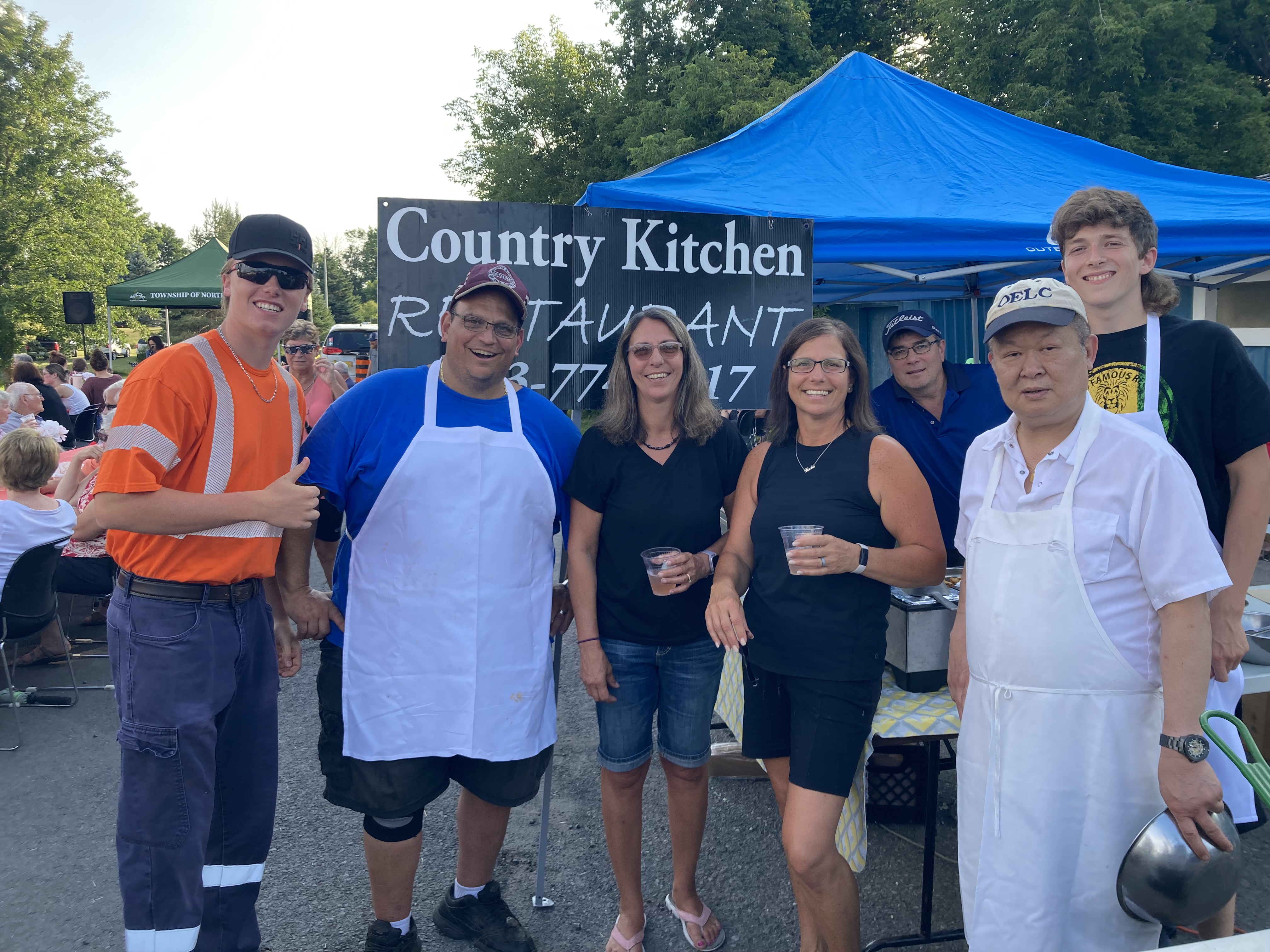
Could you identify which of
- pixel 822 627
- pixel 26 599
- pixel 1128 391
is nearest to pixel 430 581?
pixel 822 627

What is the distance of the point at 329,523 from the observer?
235 centimetres

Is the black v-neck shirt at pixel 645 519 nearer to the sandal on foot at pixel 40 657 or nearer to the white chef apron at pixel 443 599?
the white chef apron at pixel 443 599

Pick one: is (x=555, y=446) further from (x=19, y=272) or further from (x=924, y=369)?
(x=19, y=272)

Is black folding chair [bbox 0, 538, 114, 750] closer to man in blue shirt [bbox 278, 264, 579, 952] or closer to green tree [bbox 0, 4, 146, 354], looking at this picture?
man in blue shirt [bbox 278, 264, 579, 952]

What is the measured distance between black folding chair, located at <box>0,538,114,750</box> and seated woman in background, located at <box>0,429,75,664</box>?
0.12 ft

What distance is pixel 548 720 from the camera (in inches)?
95.9

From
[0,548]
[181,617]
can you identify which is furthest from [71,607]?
[181,617]

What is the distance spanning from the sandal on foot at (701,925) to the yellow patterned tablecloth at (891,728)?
1.75ft

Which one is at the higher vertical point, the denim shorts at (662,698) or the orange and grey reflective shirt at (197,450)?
the orange and grey reflective shirt at (197,450)

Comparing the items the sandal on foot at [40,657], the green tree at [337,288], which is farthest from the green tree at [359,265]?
the sandal on foot at [40,657]

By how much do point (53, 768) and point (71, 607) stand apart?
2.71 metres

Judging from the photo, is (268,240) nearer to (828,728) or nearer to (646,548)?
(646,548)

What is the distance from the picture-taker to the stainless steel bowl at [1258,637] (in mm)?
2701

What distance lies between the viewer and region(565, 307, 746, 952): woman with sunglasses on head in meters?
2.38
